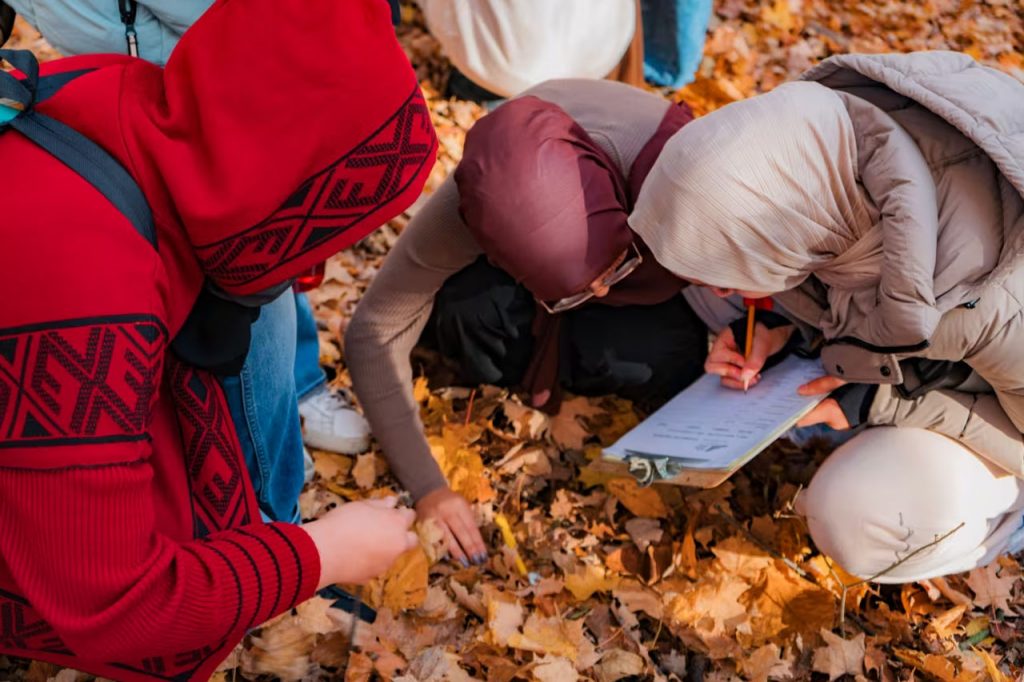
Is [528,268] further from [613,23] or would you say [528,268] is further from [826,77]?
[613,23]

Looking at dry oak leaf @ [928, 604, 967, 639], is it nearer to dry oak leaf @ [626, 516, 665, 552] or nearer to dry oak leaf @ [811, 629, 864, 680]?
dry oak leaf @ [811, 629, 864, 680]

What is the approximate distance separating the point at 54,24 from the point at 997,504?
8.22ft

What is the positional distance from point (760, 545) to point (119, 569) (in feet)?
5.23

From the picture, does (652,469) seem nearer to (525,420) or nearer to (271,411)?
(525,420)

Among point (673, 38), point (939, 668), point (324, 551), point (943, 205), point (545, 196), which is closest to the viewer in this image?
point (324, 551)

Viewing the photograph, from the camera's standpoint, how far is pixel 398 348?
2.34 meters

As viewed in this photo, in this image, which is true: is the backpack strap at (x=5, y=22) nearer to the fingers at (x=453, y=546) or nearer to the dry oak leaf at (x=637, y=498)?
the fingers at (x=453, y=546)

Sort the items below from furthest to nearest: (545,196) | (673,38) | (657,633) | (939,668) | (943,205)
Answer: (673,38) → (657,633) → (939,668) → (545,196) → (943,205)

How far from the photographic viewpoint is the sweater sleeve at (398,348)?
2.27m

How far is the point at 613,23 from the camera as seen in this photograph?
11.3 ft

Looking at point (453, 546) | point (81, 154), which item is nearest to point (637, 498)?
point (453, 546)

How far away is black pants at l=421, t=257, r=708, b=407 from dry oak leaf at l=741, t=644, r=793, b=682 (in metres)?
0.83

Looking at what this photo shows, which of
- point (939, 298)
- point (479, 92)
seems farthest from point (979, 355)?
point (479, 92)

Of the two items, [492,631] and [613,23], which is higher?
[613,23]
